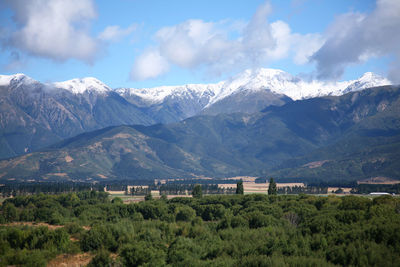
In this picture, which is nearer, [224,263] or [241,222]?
[224,263]

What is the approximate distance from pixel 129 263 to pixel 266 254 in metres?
19.8

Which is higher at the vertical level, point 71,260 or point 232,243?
point 232,243

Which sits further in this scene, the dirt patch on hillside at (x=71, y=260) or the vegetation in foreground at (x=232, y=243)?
the dirt patch on hillside at (x=71, y=260)

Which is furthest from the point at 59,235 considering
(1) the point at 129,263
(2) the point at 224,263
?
(2) the point at 224,263

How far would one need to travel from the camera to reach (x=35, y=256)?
217 feet

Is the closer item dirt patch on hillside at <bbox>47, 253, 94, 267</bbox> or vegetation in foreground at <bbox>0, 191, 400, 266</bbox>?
vegetation in foreground at <bbox>0, 191, 400, 266</bbox>

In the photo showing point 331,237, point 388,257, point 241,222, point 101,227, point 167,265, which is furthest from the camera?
point 241,222

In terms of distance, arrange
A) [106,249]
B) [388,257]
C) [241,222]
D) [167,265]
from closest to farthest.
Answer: [388,257]
[167,265]
[106,249]
[241,222]

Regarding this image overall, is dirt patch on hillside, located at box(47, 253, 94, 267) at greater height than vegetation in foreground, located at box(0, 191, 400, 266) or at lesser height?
lesser

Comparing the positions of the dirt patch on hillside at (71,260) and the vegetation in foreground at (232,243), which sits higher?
the vegetation in foreground at (232,243)

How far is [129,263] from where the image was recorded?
6694cm

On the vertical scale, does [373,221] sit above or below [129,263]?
above

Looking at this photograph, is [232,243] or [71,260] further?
[232,243]

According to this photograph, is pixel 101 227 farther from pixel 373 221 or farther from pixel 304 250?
pixel 373 221
